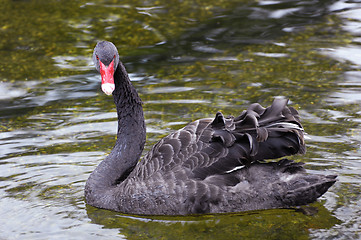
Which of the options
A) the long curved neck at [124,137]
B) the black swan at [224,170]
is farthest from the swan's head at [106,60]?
the long curved neck at [124,137]

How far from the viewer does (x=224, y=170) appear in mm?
5965

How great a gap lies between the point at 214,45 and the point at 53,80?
3.00m

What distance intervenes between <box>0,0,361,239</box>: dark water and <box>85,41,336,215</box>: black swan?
0.51 ft

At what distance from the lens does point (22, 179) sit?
22.9 feet

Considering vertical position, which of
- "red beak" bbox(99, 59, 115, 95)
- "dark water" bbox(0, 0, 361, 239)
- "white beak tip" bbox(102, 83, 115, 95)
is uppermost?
"red beak" bbox(99, 59, 115, 95)

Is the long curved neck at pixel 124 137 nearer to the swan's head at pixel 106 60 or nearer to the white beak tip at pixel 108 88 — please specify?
the swan's head at pixel 106 60

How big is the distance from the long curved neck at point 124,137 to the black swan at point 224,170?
363 millimetres

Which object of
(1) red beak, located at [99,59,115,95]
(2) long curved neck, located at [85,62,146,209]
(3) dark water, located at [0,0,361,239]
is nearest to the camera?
(1) red beak, located at [99,59,115,95]

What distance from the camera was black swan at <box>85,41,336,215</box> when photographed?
5.94 metres

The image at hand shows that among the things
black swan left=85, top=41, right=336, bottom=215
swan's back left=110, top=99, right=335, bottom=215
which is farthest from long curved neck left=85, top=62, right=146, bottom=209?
swan's back left=110, top=99, right=335, bottom=215

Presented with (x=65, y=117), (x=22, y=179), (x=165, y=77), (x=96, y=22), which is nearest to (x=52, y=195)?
(x=22, y=179)

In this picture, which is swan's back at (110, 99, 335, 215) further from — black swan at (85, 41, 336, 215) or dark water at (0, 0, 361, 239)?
dark water at (0, 0, 361, 239)

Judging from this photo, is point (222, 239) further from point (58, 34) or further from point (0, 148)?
point (58, 34)

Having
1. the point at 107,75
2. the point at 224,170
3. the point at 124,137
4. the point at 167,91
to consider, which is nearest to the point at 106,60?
the point at 107,75
